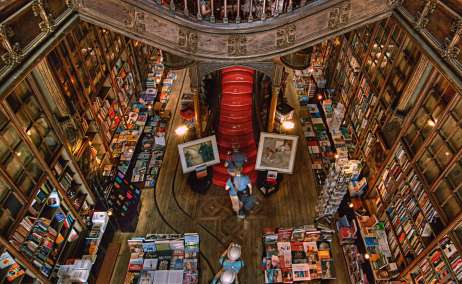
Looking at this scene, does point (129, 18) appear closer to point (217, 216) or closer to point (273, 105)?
point (273, 105)

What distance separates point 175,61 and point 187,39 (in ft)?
3.68

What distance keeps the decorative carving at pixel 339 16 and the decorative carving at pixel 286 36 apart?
70 cm

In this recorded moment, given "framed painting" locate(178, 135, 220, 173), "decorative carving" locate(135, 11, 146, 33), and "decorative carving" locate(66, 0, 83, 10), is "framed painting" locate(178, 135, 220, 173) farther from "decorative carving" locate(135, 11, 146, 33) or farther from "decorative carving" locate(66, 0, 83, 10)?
"decorative carving" locate(66, 0, 83, 10)

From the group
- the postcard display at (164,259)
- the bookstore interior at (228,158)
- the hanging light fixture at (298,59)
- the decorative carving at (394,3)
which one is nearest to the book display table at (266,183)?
the bookstore interior at (228,158)

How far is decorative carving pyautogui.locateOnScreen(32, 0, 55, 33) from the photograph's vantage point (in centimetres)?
526

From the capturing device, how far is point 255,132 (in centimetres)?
1012

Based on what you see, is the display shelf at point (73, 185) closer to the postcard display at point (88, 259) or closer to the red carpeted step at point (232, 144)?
the postcard display at point (88, 259)

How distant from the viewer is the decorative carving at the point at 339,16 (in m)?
6.35

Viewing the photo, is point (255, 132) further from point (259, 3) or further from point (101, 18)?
point (101, 18)

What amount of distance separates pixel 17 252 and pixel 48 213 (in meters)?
1.15

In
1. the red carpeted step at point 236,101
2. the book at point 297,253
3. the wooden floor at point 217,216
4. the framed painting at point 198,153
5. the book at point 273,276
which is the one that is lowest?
the wooden floor at point 217,216

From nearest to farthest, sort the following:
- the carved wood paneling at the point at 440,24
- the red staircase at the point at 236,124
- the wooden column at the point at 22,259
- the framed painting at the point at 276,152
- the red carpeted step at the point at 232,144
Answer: the carved wood paneling at the point at 440,24 < the wooden column at the point at 22,259 < the framed painting at the point at 276,152 < the red staircase at the point at 236,124 < the red carpeted step at the point at 232,144

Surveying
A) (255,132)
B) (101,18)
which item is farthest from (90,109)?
(255,132)

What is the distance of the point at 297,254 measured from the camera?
760 centimetres
